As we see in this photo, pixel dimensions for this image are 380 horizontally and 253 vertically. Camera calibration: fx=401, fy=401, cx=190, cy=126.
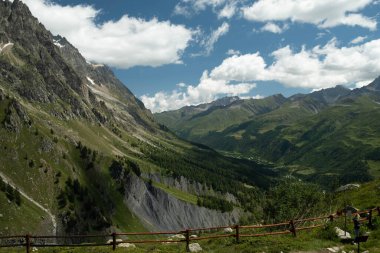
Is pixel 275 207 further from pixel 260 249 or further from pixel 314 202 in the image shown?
pixel 260 249

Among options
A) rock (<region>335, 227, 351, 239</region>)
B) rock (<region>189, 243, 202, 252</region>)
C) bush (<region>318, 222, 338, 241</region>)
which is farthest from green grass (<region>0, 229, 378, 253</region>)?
rock (<region>335, 227, 351, 239</region>)

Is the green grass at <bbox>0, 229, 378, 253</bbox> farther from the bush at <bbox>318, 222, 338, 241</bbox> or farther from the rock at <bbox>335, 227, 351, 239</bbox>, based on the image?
the rock at <bbox>335, 227, 351, 239</bbox>

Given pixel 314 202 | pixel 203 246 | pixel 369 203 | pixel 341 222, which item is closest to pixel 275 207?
pixel 314 202

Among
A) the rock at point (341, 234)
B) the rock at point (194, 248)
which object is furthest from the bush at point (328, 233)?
the rock at point (194, 248)

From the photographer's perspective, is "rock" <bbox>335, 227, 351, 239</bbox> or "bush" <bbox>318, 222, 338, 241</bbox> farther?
"bush" <bbox>318, 222, 338, 241</bbox>

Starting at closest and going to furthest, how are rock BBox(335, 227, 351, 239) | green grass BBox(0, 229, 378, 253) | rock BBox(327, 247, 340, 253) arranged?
1. rock BBox(327, 247, 340, 253)
2. green grass BBox(0, 229, 378, 253)
3. rock BBox(335, 227, 351, 239)

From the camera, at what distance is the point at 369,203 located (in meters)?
53.2

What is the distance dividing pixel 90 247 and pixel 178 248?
8.45 metres

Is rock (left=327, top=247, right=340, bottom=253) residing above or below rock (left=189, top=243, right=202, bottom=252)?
below

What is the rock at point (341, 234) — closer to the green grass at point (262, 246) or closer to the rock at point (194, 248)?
the green grass at point (262, 246)

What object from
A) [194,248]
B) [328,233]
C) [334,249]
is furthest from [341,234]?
[194,248]

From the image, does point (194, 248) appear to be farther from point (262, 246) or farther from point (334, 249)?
point (334, 249)

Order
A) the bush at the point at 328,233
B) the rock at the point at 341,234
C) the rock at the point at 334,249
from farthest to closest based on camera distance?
the bush at the point at 328,233
the rock at the point at 341,234
the rock at the point at 334,249

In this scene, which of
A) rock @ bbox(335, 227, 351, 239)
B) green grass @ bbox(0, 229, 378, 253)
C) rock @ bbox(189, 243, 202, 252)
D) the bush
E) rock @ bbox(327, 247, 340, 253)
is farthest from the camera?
the bush
